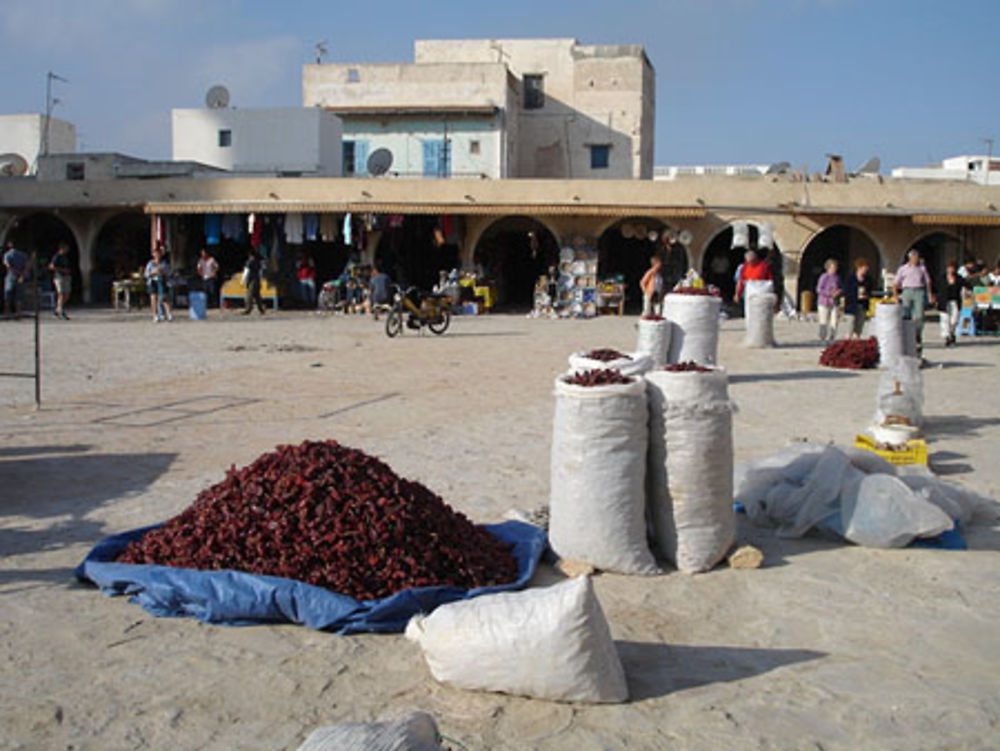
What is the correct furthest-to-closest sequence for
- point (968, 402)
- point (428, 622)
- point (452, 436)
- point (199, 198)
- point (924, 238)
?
point (924, 238) → point (199, 198) → point (968, 402) → point (452, 436) → point (428, 622)

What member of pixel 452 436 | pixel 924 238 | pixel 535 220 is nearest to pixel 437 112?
pixel 535 220

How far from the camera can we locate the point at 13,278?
2105cm

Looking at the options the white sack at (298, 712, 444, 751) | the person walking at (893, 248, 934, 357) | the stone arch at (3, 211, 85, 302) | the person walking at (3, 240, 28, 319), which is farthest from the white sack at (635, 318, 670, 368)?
the stone arch at (3, 211, 85, 302)

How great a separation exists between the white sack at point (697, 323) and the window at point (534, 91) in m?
31.8

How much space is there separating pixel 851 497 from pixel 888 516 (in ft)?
0.71

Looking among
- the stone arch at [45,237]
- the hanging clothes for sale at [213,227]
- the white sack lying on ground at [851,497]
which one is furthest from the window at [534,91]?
the white sack lying on ground at [851,497]

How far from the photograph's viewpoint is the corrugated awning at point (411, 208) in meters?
24.6

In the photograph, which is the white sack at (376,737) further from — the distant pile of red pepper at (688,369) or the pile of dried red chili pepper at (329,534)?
the distant pile of red pepper at (688,369)

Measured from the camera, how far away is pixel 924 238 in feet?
90.5

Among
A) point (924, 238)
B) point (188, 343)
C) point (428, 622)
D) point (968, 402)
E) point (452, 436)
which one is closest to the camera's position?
point (428, 622)

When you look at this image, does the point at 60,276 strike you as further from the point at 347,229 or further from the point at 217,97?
the point at 217,97

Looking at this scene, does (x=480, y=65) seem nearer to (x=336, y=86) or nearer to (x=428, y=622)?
(x=336, y=86)

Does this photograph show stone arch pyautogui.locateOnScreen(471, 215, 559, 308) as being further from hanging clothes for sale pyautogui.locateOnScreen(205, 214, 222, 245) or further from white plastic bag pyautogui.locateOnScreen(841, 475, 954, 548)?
white plastic bag pyautogui.locateOnScreen(841, 475, 954, 548)

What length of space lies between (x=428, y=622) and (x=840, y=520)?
8.77 ft
